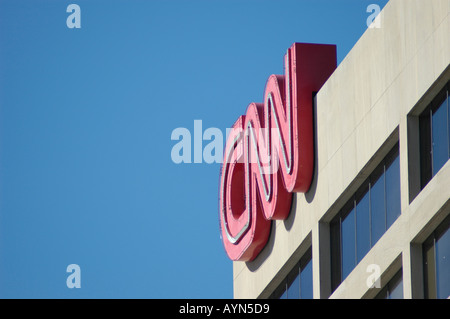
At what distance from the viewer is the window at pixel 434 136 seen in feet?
91.5

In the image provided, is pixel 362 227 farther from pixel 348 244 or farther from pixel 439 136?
pixel 439 136

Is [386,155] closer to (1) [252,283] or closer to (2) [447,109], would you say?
(2) [447,109]

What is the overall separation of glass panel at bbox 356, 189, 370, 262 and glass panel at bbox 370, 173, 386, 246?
0.39m

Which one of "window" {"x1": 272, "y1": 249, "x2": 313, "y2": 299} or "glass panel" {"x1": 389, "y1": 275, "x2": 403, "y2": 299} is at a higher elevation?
"window" {"x1": 272, "y1": 249, "x2": 313, "y2": 299}

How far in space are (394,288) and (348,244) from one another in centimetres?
397

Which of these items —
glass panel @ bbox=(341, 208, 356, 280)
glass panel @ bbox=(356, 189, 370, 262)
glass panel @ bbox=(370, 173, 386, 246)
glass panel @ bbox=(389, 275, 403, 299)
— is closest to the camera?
→ glass panel @ bbox=(389, 275, 403, 299)

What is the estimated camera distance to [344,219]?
34344 millimetres

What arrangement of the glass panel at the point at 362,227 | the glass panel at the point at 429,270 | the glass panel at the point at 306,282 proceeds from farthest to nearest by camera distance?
the glass panel at the point at 306,282
the glass panel at the point at 362,227
the glass panel at the point at 429,270

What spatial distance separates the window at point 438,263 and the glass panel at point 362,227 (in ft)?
13.4

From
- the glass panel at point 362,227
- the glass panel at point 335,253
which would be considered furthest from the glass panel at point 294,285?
Answer: the glass panel at point 362,227

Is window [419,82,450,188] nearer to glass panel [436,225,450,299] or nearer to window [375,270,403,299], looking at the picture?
glass panel [436,225,450,299]

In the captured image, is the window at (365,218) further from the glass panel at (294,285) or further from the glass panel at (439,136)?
the glass panel at (294,285)

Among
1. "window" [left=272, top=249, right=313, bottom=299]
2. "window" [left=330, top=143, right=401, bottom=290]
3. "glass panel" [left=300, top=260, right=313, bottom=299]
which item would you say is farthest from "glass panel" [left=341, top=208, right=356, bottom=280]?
"glass panel" [left=300, top=260, right=313, bottom=299]

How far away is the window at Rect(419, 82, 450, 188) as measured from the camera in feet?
91.5
